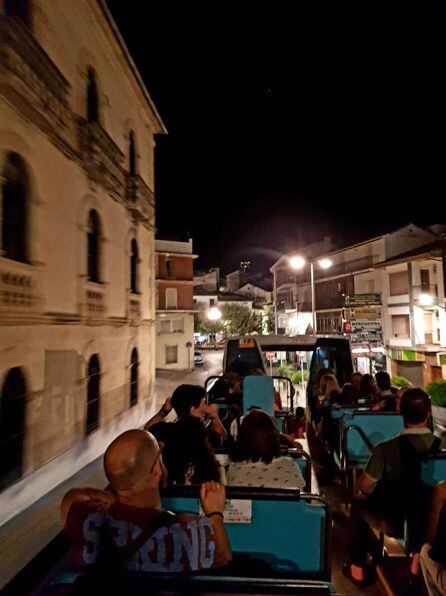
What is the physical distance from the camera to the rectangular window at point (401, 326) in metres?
27.7

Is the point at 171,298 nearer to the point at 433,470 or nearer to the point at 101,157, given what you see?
the point at 101,157

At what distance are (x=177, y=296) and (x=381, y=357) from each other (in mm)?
19839

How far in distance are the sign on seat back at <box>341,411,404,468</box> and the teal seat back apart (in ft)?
6.07

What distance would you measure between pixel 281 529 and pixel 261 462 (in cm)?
86

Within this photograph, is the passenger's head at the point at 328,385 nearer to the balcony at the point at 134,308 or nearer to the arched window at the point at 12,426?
the arched window at the point at 12,426

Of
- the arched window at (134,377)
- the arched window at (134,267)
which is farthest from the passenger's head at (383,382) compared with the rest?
the arched window at (134,267)

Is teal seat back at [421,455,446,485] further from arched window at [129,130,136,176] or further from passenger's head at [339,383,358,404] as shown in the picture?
arched window at [129,130,136,176]

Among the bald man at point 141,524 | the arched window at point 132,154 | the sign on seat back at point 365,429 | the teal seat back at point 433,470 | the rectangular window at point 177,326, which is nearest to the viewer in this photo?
the bald man at point 141,524

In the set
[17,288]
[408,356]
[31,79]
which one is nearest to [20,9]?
[31,79]

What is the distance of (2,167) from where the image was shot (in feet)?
23.8

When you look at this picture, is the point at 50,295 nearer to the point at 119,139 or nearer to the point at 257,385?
the point at 257,385

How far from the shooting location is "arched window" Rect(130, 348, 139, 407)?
14375 mm

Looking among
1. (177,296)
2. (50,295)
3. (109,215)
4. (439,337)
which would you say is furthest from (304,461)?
(177,296)

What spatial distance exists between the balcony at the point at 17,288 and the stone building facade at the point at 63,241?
2 centimetres
